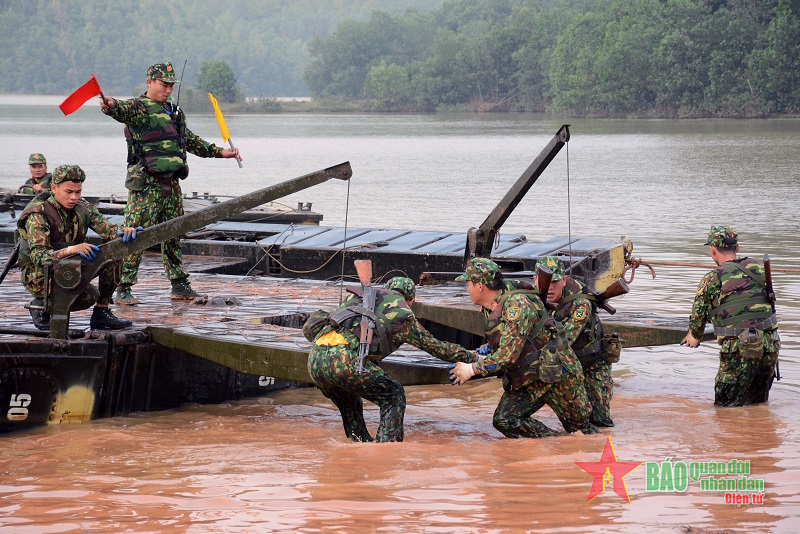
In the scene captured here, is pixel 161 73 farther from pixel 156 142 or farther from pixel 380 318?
pixel 380 318

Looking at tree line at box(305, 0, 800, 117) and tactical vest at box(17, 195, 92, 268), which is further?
tree line at box(305, 0, 800, 117)

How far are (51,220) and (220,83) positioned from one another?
113263 millimetres

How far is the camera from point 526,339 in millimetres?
7730

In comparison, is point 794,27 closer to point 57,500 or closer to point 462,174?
point 462,174

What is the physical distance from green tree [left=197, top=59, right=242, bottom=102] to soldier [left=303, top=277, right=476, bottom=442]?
112 metres

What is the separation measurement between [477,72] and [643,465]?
107674 mm

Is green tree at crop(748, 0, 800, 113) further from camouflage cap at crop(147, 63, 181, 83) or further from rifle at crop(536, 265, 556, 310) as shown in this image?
rifle at crop(536, 265, 556, 310)

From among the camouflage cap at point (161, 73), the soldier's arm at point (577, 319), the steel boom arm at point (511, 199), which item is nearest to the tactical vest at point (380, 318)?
the soldier's arm at point (577, 319)

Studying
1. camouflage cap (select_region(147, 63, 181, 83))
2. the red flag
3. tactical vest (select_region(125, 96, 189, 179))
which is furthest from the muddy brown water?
camouflage cap (select_region(147, 63, 181, 83))

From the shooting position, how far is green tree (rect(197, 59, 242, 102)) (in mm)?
118375

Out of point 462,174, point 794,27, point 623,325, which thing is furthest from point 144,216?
point 794,27

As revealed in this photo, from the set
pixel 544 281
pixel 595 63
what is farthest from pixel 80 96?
pixel 595 63

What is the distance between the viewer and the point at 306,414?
950 cm

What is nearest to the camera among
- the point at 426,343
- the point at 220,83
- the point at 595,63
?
the point at 426,343
